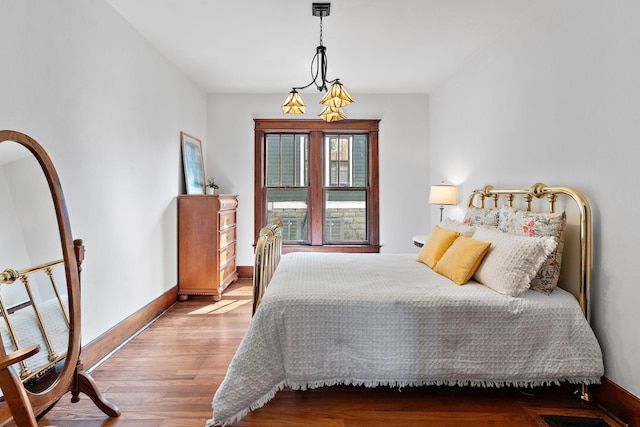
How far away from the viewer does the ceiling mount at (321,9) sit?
2.43 meters

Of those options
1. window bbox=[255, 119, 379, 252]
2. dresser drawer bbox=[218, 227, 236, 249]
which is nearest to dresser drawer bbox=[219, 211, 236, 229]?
dresser drawer bbox=[218, 227, 236, 249]

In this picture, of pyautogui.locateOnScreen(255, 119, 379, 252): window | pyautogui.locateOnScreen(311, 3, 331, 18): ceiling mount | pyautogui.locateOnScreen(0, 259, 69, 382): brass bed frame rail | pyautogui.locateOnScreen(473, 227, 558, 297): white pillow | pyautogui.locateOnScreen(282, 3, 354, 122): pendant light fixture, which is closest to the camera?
pyautogui.locateOnScreen(0, 259, 69, 382): brass bed frame rail

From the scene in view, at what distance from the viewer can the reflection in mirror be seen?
1457mm

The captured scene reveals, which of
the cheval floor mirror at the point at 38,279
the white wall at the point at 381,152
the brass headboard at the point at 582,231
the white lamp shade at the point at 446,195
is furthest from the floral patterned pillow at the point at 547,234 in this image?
the cheval floor mirror at the point at 38,279

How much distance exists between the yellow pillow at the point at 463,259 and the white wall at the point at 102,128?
2453 millimetres

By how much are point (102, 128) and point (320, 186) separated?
2.82m

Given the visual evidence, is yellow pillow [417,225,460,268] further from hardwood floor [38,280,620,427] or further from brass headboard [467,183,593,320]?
hardwood floor [38,280,620,427]

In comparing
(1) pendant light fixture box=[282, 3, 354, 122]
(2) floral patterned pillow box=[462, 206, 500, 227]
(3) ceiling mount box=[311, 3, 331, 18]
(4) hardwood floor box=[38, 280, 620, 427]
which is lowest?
(4) hardwood floor box=[38, 280, 620, 427]

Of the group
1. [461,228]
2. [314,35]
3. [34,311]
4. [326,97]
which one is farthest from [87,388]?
[314,35]

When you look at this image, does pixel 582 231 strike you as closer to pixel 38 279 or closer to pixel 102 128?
pixel 38 279

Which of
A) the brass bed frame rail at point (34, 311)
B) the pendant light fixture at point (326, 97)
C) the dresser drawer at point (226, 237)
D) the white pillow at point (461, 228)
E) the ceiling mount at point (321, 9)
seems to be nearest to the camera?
the brass bed frame rail at point (34, 311)

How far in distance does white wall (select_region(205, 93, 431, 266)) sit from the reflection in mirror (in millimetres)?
2915

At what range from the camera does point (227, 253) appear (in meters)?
4.07

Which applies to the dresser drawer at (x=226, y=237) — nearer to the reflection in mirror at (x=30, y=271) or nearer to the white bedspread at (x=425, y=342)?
the reflection in mirror at (x=30, y=271)
